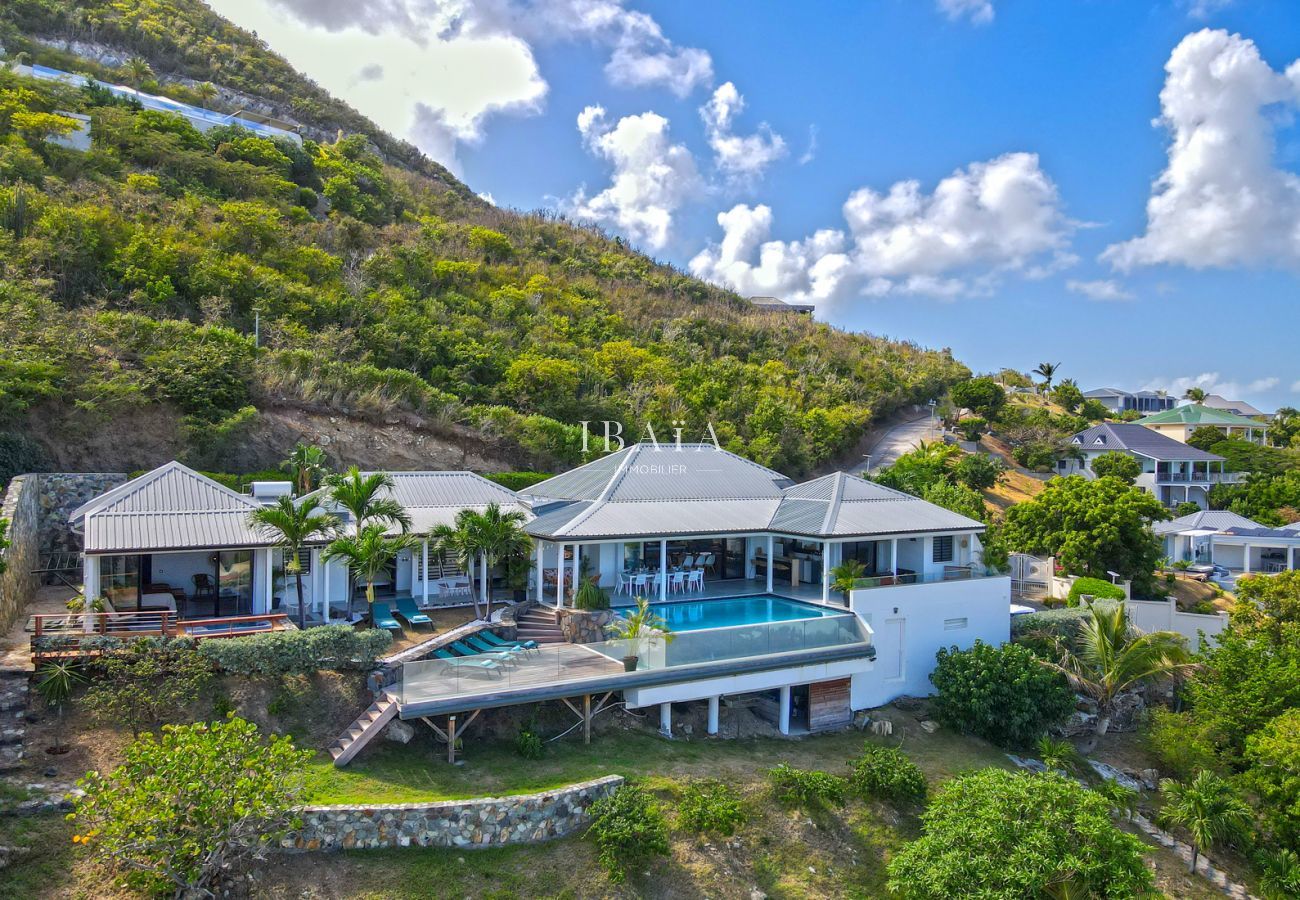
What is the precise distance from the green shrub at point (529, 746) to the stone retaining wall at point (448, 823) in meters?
1.57

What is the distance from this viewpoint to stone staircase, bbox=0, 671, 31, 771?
12.2m

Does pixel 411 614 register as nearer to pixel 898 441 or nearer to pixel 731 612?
pixel 731 612

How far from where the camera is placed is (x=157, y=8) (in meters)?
65.2

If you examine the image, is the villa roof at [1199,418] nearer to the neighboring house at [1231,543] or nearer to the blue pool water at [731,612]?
the neighboring house at [1231,543]

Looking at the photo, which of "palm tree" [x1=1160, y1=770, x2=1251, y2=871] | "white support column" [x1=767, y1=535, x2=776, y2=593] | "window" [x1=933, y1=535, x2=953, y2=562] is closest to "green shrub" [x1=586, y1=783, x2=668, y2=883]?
"white support column" [x1=767, y1=535, x2=776, y2=593]

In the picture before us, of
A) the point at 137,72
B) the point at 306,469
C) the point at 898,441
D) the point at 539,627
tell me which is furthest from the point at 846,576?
the point at 137,72

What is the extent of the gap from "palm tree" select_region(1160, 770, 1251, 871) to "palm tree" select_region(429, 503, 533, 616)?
16.4m

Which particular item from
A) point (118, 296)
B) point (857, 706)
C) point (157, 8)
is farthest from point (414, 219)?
point (857, 706)

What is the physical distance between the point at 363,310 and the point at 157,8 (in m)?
48.9

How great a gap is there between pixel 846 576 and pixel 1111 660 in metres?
7.98

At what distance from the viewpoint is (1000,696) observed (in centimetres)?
1833

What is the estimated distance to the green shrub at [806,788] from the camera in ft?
48.0

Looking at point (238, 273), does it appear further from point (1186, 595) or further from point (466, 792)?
point (1186, 595)

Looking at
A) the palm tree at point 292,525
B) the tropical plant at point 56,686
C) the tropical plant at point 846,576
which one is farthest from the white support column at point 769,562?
the tropical plant at point 56,686
